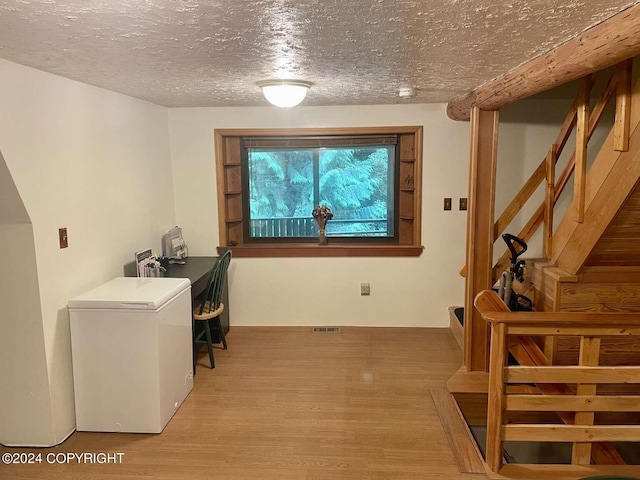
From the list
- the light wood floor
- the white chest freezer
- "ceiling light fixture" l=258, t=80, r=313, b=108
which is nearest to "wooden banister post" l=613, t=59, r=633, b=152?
"ceiling light fixture" l=258, t=80, r=313, b=108

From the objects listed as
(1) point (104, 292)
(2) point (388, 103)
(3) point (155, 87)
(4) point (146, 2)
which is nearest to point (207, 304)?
(1) point (104, 292)

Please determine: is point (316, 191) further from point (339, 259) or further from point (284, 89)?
point (284, 89)

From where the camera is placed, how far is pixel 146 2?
4.67 feet

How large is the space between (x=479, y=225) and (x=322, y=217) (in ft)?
5.24

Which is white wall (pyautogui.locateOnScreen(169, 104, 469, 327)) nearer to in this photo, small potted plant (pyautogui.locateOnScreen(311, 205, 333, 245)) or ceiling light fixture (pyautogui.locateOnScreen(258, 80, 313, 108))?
small potted plant (pyautogui.locateOnScreen(311, 205, 333, 245))

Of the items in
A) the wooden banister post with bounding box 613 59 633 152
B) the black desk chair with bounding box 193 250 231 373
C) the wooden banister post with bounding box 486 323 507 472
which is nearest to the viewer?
the wooden banister post with bounding box 613 59 633 152

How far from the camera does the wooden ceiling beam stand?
5.03ft

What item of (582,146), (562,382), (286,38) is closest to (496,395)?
(562,382)

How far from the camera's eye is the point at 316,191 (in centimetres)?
452

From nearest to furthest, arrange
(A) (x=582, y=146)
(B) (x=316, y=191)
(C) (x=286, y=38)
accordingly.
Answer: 1. (C) (x=286, y=38)
2. (A) (x=582, y=146)
3. (B) (x=316, y=191)

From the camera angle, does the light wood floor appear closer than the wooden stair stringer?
No

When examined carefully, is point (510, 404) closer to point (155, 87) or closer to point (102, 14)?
point (102, 14)

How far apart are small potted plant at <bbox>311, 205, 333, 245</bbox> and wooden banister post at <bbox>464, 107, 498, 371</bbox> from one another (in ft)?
4.90

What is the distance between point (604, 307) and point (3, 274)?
3546mm
